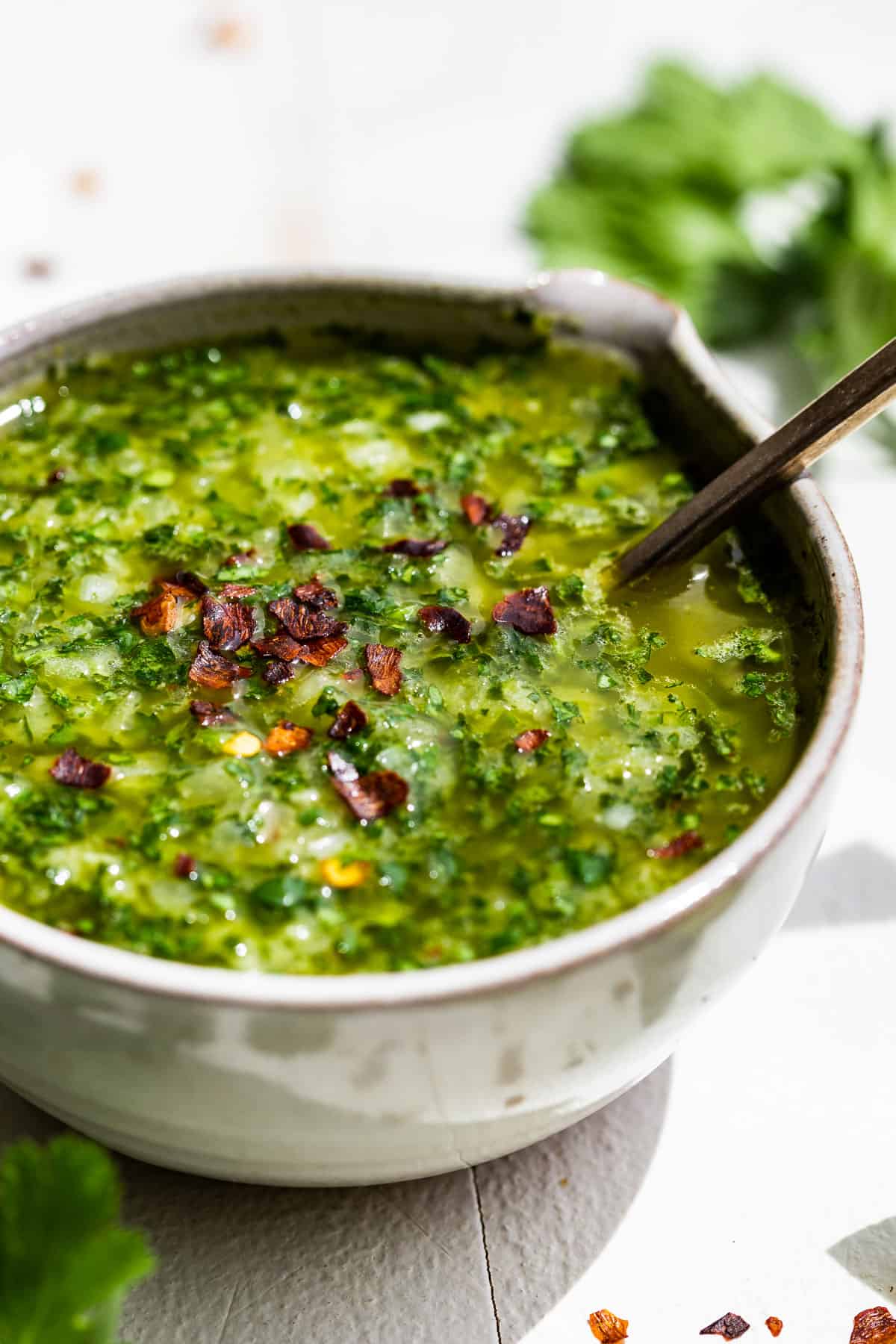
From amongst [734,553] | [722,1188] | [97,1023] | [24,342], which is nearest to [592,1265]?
[722,1188]

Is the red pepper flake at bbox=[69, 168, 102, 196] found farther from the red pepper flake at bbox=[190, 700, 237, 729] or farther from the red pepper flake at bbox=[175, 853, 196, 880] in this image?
the red pepper flake at bbox=[175, 853, 196, 880]

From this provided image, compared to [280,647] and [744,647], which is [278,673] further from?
[744,647]

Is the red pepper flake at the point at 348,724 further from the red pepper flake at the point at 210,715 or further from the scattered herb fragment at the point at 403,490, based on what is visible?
the scattered herb fragment at the point at 403,490

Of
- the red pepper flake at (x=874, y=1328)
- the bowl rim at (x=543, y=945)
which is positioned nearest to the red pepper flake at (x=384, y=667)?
the bowl rim at (x=543, y=945)

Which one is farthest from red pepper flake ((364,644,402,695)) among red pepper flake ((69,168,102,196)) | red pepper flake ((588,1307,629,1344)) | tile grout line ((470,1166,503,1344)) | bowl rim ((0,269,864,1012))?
red pepper flake ((69,168,102,196))

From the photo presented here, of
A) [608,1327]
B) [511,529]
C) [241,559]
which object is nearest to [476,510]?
[511,529]

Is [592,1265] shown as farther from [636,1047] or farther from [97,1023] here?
[97,1023]
